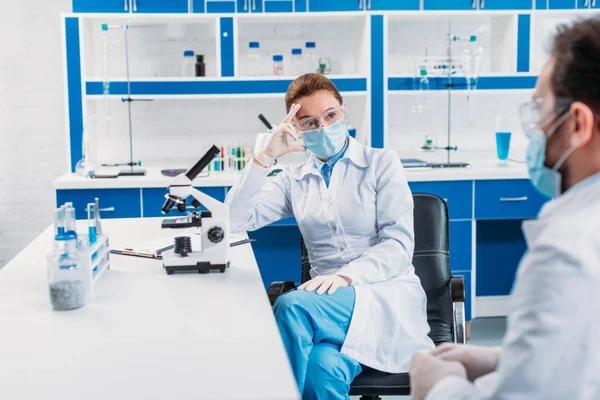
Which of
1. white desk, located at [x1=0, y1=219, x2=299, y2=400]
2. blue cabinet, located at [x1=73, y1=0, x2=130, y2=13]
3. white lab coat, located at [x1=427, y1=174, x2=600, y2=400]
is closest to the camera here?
white lab coat, located at [x1=427, y1=174, x2=600, y2=400]

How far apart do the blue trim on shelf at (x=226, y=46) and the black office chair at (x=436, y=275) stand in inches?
67.8

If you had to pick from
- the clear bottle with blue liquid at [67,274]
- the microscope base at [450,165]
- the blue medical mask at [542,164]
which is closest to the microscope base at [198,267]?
the clear bottle with blue liquid at [67,274]

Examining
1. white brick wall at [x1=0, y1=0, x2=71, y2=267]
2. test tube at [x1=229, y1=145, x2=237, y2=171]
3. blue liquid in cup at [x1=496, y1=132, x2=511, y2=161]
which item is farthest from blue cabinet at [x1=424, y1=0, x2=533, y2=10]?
white brick wall at [x1=0, y1=0, x2=71, y2=267]

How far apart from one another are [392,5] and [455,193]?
42.6 inches

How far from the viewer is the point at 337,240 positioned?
2.20 m

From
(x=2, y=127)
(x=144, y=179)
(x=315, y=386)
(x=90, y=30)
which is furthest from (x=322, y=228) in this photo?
(x=2, y=127)

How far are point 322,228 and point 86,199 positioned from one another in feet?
5.69

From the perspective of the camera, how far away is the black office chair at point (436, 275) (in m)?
2.09

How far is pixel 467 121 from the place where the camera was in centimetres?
425

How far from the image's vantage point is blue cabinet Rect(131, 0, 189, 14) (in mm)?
3750

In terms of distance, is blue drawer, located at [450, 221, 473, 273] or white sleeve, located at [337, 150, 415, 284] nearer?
white sleeve, located at [337, 150, 415, 284]

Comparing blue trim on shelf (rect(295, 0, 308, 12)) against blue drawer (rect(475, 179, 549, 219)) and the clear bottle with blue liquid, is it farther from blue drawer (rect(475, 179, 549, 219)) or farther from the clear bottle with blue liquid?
the clear bottle with blue liquid

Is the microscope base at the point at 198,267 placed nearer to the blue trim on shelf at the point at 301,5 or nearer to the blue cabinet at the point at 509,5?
the blue trim on shelf at the point at 301,5

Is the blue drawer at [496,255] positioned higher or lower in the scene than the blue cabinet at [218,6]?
lower
